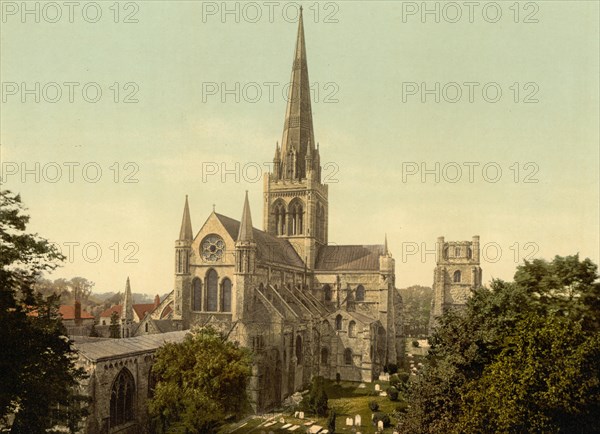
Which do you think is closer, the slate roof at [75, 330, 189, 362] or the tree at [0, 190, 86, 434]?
the tree at [0, 190, 86, 434]

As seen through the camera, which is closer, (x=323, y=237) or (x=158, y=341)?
(x=158, y=341)

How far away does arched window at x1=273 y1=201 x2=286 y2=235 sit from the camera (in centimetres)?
6431

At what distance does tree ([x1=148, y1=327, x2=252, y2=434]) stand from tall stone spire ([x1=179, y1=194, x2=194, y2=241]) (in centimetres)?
1776

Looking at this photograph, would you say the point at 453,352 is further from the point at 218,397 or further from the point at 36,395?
the point at 36,395

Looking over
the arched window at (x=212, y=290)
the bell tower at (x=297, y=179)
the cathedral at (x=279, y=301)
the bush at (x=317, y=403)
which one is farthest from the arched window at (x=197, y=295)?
the bell tower at (x=297, y=179)

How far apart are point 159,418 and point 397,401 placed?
22178 millimetres

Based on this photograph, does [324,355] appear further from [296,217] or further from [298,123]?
[298,123]

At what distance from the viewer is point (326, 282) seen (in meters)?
63.1

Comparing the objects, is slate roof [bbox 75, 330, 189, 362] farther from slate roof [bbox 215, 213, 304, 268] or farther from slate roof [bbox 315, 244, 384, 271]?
slate roof [bbox 315, 244, 384, 271]

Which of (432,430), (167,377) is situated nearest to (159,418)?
(167,377)

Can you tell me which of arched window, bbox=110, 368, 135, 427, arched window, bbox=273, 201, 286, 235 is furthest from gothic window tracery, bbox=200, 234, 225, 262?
arched window, bbox=273, 201, 286, 235

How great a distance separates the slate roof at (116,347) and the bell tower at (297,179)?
28.8 metres

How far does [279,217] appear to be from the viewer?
64.5 m

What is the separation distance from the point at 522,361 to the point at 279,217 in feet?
152
